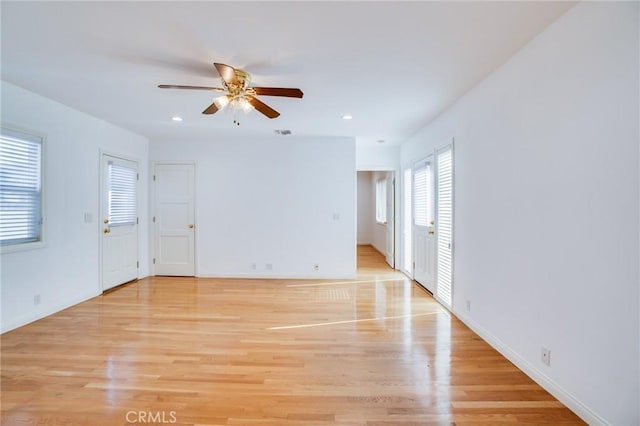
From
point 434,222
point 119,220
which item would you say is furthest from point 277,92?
point 119,220

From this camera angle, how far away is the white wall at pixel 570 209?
160 centimetres

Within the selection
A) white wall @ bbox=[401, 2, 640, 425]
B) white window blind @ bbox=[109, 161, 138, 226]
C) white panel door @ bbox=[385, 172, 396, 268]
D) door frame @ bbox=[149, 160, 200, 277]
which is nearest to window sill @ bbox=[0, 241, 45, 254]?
white window blind @ bbox=[109, 161, 138, 226]

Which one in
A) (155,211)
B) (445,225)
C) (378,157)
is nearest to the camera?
(445,225)

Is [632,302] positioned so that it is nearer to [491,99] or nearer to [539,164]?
[539,164]

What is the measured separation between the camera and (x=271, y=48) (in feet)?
7.83

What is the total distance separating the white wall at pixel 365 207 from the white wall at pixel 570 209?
716 centimetres

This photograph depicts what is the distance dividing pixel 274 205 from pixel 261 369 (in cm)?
344

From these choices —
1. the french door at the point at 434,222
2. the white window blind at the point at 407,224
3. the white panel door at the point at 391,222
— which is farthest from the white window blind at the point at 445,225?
the white panel door at the point at 391,222

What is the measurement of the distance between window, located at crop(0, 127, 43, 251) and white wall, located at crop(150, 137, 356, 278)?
230cm

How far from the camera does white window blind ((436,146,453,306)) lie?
12.5 ft

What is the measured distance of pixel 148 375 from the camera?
2.37 meters

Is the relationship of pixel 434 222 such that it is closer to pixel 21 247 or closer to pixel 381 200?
pixel 381 200

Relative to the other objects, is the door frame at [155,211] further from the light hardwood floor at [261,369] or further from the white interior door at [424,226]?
the white interior door at [424,226]

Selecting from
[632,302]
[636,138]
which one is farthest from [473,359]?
[636,138]
